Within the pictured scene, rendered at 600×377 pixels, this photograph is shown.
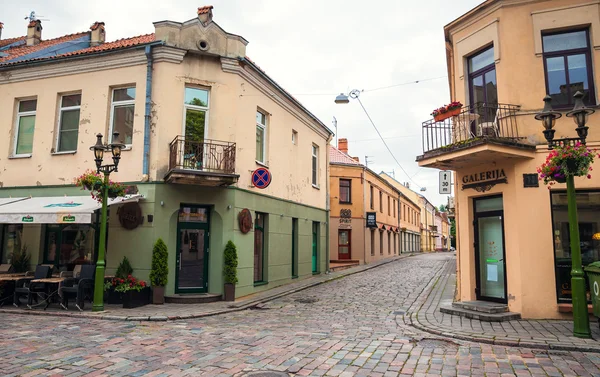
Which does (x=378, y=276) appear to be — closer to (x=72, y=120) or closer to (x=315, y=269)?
(x=315, y=269)

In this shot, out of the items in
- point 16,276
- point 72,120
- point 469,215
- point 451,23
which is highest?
point 451,23

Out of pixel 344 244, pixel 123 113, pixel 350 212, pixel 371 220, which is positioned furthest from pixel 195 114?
pixel 371 220

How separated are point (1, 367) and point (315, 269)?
586 inches

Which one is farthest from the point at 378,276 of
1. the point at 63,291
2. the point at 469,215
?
the point at 63,291

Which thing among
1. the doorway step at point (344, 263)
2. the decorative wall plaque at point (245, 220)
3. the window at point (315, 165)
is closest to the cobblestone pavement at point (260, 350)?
the decorative wall plaque at point (245, 220)

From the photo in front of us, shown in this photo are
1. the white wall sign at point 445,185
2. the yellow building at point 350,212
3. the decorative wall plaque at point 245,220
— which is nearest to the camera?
the decorative wall plaque at point 245,220

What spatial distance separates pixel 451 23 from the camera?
38.7ft

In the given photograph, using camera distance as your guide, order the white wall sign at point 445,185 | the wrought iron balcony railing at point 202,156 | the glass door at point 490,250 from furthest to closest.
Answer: the white wall sign at point 445,185 → the wrought iron balcony railing at point 202,156 → the glass door at point 490,250

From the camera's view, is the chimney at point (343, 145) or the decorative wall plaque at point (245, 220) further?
the chimney at point (343, 145)

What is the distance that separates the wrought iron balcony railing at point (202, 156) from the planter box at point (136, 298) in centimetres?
336

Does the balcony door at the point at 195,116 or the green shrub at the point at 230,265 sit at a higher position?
A: the balcony door at the point at 195,116

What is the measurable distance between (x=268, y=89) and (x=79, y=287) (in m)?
8.51

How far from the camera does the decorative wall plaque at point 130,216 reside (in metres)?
12.1

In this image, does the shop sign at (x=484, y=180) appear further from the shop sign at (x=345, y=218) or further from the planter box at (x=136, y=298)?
the shop sign at (x=345, y=218)
